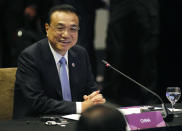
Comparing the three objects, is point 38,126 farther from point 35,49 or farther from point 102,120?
point 102,120

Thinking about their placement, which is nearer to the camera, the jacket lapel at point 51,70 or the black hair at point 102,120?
the black hair at point 102,120

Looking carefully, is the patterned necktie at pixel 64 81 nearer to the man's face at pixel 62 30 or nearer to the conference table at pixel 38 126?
the man's face at pixel 62 30

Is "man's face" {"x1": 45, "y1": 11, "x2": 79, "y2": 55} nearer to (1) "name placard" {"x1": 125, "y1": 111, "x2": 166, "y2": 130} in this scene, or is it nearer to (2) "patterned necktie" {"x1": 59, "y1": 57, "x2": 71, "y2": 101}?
(2) "patterned necktie" {"x1": 59, "y1": 57, "x2": 71, "y2": 101}

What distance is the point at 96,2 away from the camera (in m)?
4.95

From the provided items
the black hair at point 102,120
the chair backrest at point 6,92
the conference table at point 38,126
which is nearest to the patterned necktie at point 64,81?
the chair backrest at point 6,92

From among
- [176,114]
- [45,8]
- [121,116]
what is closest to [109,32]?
[45,8]

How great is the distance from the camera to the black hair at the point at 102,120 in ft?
4.00

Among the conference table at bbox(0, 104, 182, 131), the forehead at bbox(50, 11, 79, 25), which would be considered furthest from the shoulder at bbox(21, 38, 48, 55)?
the conference table at bbox(0, 104, 182, 131)

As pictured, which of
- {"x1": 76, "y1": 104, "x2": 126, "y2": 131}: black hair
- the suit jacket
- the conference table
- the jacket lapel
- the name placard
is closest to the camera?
{"x1": 76, "y1": 104, "x2": 126, "y2": 131}: black hair

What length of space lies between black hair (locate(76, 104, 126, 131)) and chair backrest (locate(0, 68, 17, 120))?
6.78 ft

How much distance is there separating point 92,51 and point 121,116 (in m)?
3.86

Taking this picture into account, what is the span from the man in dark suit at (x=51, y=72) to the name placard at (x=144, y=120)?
0.65 metres

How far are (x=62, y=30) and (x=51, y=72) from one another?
12.2 inches

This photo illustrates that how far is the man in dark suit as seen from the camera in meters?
3.08
